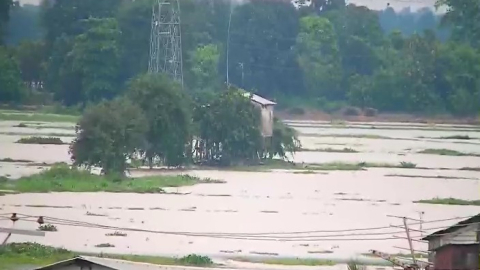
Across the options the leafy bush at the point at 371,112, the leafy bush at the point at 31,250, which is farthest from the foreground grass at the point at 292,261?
the leafy bush at the point at 371,112

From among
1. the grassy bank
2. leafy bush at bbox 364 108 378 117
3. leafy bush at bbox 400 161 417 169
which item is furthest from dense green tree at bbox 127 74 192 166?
leafy bush at bbox 400 161 417 169

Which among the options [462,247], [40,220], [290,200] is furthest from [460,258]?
[290,200]

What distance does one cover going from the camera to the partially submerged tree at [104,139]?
9836 mm

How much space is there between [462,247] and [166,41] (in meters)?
6.04

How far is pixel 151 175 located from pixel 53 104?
1043 millimetres

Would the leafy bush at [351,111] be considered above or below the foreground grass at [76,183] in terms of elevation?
above

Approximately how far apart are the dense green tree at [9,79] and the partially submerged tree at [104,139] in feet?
2.92

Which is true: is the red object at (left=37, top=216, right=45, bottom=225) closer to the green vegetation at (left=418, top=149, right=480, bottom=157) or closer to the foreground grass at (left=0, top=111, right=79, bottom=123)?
the foreground grass at (left=0, top=111, right=79, bottom=123)

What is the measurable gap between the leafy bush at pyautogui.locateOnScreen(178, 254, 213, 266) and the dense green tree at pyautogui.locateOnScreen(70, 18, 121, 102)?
3.27 metres

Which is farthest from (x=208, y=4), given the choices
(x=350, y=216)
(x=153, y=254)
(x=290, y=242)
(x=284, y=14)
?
(x=153, y=254)

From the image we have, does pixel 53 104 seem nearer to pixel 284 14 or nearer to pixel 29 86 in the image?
pixel 29 86

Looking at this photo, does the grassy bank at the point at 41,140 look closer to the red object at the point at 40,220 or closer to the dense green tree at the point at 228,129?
the dense green tree at the point at 228,129

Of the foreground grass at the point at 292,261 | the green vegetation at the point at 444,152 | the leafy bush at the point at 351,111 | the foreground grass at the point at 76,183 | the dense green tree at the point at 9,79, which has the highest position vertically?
the dense green tree at the point at 9,79

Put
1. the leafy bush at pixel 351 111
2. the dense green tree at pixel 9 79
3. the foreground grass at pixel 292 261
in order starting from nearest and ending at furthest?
1. the foreground grass at pixel 292 261
2. the dense green tree at pixel 9 79
3. the leafy bush at pixel 351 111
